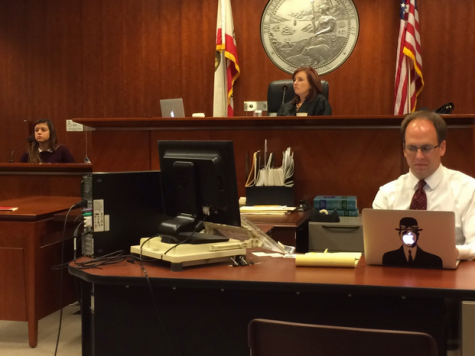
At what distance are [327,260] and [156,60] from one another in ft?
17.6

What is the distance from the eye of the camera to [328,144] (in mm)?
3939

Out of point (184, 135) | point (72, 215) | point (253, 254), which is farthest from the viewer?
point (184, 135)

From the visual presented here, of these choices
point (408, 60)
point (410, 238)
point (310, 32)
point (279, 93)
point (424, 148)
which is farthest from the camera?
point (310, 32)

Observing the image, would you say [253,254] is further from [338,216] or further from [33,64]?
[33,64]

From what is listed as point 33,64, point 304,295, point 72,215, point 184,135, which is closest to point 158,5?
point 33,64

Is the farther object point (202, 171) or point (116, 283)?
point (202, 171)

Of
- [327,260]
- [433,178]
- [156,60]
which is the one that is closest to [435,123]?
[433,178]

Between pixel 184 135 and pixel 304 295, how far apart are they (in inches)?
93.2

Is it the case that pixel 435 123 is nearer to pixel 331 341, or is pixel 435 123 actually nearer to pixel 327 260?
pixel 327 260

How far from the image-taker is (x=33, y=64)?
7270 millimetres

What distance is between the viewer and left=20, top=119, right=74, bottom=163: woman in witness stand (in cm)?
570

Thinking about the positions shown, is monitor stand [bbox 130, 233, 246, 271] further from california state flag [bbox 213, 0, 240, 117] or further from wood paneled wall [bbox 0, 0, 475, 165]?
wood paneled wall [bbox 0, 0, 475, 165]

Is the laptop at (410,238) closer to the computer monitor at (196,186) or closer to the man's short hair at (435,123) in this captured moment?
the computer monitor at (196,186)

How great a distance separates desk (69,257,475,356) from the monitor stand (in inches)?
1.3
